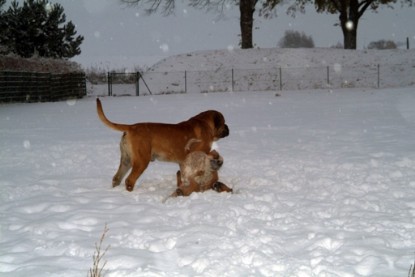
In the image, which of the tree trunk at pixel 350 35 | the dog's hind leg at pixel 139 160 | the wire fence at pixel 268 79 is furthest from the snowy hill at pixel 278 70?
the dog's hind leg at pixel 139 160

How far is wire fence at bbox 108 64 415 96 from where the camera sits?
34.1 metres

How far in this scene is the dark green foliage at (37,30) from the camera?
130 ft

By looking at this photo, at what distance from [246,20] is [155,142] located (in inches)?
1489

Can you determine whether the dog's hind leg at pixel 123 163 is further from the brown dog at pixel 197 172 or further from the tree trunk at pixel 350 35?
the tree trunk at pixel 350 35

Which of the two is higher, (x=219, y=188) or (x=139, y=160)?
(x=139, y=160)

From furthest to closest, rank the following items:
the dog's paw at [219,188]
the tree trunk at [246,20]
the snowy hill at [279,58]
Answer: the tree trunk at [246,20], the snowy hill at [279,58], the dog's paw at [219,188]

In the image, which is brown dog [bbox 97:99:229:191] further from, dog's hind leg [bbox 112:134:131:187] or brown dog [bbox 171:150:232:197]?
brown dog [bbox 171:150:232:197]

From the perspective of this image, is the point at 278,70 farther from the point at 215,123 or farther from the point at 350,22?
the point at 215,123

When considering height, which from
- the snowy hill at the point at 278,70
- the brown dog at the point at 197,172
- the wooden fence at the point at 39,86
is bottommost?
the brown dog at the point at 197,172

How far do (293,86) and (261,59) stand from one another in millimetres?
5617

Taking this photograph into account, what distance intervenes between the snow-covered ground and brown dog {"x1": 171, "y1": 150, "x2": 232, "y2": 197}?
190 millimetres

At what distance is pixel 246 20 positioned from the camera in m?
42.1

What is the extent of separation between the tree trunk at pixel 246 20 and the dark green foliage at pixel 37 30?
15562 mm

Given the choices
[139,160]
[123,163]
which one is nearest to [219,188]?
[139,160]
